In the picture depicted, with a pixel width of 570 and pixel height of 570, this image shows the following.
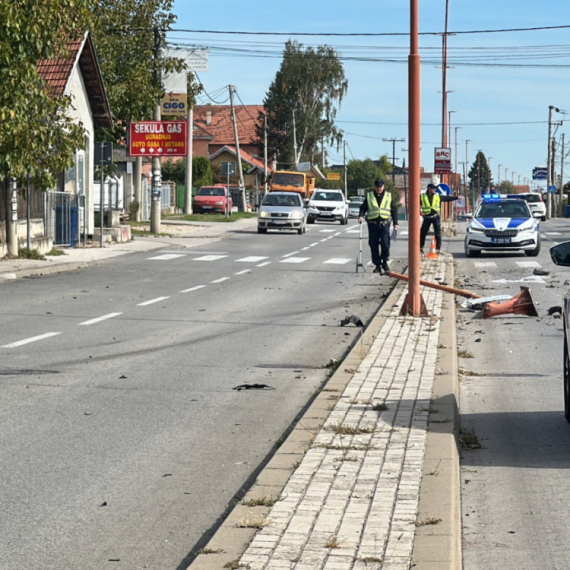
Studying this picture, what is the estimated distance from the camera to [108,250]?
30.2 metres

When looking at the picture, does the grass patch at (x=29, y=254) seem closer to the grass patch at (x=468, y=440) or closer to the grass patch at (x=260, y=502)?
the grass patch at (x=468, y=440)

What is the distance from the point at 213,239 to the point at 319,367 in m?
28.3

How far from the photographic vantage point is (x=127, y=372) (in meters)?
10.1

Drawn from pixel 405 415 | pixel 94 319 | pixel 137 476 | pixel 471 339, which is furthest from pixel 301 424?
pixel 94 319

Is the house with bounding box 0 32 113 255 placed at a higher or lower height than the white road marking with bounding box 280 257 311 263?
higher

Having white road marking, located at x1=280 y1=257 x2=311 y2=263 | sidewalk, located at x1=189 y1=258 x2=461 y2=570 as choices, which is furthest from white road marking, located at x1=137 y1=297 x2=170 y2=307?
white road marking, located at x1=280 y1=257 x2=311 y2=263

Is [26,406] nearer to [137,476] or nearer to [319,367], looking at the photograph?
[137,476]

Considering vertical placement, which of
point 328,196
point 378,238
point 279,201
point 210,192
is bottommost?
point 378,238

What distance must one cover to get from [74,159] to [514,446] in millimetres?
27832

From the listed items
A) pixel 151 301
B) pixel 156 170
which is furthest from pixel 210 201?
pixel 151 301

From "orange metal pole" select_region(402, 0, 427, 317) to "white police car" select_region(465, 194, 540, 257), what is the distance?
1517cm

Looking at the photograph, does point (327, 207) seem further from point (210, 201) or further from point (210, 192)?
point (210, 192)

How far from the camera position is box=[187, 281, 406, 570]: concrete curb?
4.57m

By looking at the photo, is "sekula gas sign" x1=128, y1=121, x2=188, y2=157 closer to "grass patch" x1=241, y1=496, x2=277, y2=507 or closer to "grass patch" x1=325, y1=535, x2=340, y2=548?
"grass patch" x1=241, y1=496, x2=277, y2=507
